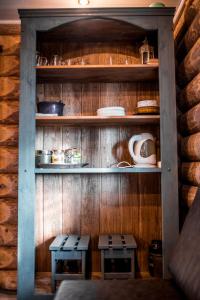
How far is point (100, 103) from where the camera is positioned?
2775 millimetres

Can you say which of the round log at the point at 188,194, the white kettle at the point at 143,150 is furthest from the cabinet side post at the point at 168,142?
the white kettle at the point at 143,150

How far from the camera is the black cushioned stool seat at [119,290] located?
4.98 ft

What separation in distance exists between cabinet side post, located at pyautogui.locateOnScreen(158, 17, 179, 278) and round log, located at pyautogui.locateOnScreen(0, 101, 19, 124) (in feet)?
4.42

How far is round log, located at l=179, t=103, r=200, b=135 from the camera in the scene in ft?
6.98

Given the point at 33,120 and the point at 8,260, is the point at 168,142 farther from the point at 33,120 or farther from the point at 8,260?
the point at 8,260

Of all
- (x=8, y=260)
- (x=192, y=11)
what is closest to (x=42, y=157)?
(x=8, y=260)

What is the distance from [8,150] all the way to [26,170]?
2.10ft

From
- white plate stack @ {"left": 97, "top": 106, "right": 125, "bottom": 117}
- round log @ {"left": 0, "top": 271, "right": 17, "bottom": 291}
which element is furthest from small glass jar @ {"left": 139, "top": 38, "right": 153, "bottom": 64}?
round log @ {"left": 0, "top": 271, "right": 17, "bottom": 291}

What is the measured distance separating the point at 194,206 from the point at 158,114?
2.98 ft

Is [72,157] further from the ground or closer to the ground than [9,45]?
closer to the ground

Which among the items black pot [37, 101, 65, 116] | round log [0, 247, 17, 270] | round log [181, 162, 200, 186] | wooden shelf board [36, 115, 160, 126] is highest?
black pot [37, 101, 65, 116]

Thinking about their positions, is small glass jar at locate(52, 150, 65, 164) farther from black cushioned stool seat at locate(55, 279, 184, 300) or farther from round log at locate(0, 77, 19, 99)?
black cushioned stool seat at locate(55, 279, 184, 300)

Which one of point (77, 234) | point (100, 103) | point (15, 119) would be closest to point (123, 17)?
point (100, 103)

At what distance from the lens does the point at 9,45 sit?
284 centimetres
